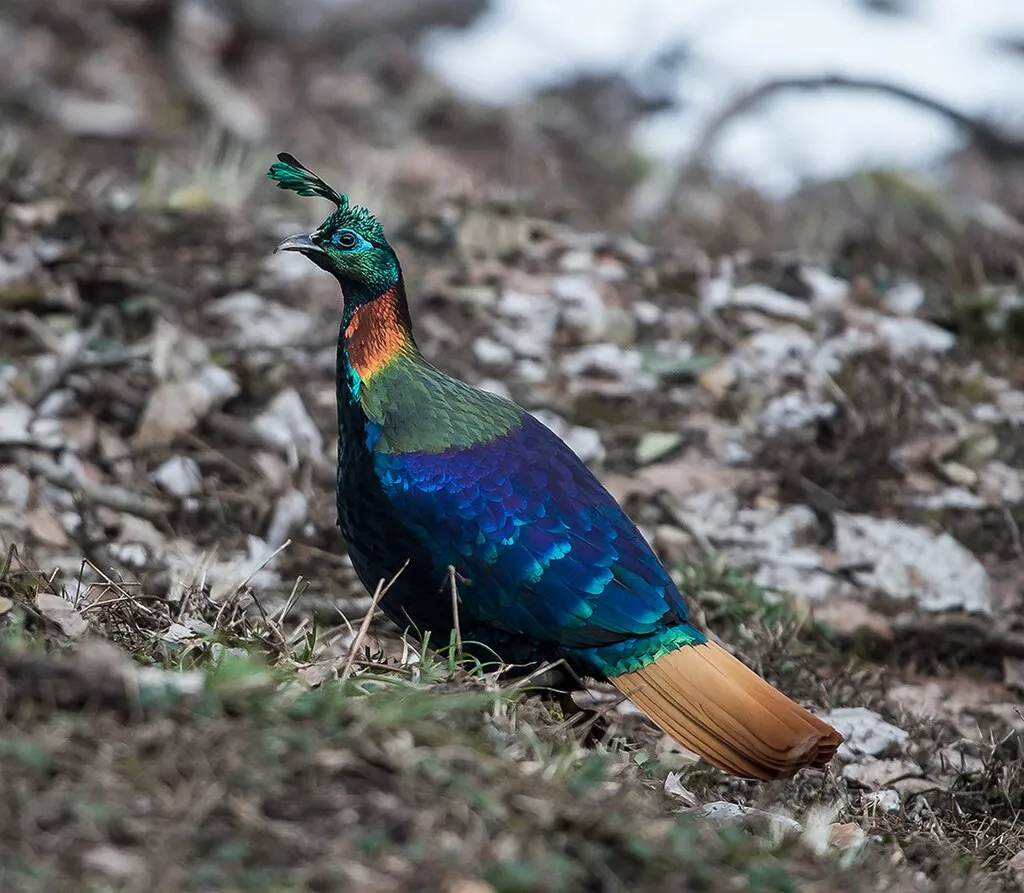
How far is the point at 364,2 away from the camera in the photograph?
11250 mm

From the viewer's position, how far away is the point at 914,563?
14.9 ft

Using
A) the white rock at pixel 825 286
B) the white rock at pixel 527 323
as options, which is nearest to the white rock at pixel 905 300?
the white rock at pixel 825 286

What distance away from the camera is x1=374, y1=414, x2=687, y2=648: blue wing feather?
320 centimetres

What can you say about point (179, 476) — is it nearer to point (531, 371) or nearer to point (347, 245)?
point (347, 245)

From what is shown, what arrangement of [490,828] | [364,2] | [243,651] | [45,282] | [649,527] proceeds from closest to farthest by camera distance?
[490,828]
[243,651]
[649,527]
[45,282]
[364,2]

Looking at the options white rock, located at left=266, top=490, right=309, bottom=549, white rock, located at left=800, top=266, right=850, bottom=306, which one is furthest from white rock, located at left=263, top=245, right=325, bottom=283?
white rock, located at left=800, top=266, right=850, bottom=306

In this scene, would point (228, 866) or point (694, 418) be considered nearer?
point (228, 866)

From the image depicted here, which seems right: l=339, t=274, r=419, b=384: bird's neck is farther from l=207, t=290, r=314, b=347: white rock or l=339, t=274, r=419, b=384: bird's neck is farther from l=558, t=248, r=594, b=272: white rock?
l=558, t=248, r=594, b=272: white rock

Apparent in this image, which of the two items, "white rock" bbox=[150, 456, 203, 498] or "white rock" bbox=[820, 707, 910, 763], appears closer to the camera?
"white rock" bbox=[820, 707, 910, 763]

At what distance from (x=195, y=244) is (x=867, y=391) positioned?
2.62m

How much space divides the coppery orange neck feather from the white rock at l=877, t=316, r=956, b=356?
2593mm

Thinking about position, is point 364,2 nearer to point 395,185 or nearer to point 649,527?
point 395,185

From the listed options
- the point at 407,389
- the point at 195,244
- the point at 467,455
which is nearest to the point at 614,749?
the point at 467,455

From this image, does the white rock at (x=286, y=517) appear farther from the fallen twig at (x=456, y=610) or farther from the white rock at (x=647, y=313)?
the white rock at (x=647, y=313)
